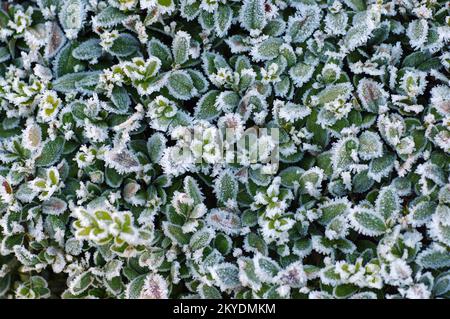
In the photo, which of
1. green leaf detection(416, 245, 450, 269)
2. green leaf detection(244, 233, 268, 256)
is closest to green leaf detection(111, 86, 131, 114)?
green leaf detection(244, 233, 268, 256)

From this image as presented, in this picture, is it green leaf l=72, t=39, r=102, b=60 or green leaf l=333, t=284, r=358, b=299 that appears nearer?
green leaf l=333, t=284, r=358, b=299

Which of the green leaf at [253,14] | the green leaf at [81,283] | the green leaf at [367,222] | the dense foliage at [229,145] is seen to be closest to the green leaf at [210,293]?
the dense foliage at [229,145]

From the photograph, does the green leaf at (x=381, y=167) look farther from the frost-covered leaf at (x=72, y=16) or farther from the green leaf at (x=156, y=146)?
the frost-covered leaf at (x=72, y=16)

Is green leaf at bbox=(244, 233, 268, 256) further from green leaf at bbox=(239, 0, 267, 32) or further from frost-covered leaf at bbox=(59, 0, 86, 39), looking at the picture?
frost-covered leaf at bbox=(59, 0, 86, 39)

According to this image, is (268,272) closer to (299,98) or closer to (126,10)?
(299,98)

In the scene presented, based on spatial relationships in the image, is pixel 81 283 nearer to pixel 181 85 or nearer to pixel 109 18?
pixel 181 85
